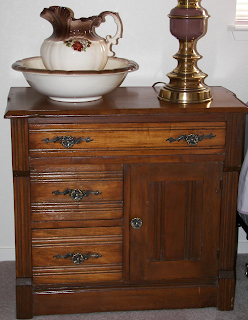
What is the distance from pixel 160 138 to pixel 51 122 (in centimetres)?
38

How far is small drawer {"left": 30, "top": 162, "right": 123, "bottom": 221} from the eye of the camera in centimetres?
164

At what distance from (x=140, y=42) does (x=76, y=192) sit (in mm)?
744

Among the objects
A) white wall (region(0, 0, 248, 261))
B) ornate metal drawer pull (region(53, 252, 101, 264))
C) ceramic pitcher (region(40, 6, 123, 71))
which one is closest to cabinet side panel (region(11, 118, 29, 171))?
ceramic pitcher (region(40, 6, 123, 71))

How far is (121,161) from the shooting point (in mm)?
1643

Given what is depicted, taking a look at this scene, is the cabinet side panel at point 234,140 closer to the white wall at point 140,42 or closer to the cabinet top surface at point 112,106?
the cabinet top surface at point 112,106

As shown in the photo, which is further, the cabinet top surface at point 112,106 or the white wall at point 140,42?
the white wall at point 140,42

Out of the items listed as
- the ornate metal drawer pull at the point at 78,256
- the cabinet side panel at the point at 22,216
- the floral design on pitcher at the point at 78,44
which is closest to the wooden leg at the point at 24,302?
the cabinet side panel at the point at 22,216

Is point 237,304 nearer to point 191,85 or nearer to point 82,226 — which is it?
point 82,226

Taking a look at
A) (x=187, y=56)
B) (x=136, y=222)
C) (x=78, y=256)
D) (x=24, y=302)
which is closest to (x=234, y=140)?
(x=187, y=56)

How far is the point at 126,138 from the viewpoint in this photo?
1618mm

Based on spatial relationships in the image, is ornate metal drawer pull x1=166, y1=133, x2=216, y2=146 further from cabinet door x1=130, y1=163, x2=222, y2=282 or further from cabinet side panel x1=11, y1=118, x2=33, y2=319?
cabinet side panel x1=11, y1=118, x2=33, y2=319

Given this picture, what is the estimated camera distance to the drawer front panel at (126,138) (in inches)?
62.6

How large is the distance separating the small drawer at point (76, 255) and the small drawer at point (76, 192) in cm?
6

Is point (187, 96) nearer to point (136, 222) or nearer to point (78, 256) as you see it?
point (136, 222)
